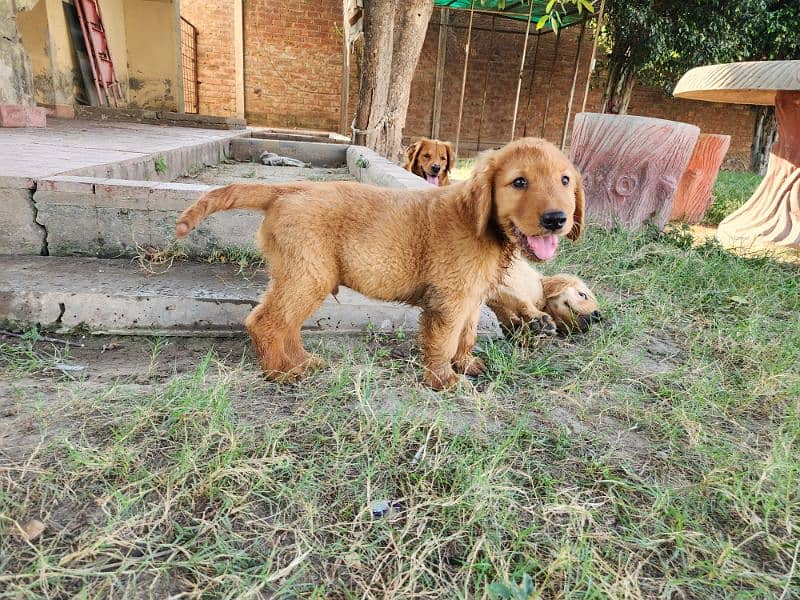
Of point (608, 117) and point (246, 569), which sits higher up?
point (608, 117)

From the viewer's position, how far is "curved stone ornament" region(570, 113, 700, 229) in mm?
4793

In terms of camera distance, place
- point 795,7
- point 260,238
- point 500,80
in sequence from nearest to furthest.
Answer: point 260,238
point 795,7
point 500,80

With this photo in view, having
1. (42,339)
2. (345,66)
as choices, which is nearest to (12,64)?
(345,66)

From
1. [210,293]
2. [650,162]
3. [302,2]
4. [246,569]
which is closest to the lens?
[246,569]

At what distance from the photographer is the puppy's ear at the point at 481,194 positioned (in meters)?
1.96

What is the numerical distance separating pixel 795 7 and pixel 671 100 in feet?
13.9

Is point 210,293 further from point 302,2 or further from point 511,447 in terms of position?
point 302,2

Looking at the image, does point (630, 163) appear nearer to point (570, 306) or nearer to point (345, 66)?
point (570, 306)

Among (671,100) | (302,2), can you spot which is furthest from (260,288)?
(671,100)

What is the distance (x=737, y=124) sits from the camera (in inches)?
698

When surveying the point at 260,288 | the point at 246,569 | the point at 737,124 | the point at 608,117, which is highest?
the point at 737,124

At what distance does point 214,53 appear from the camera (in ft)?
44.4

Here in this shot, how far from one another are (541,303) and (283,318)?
5.59ft

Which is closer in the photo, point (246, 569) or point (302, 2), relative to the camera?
point (246, 569)
